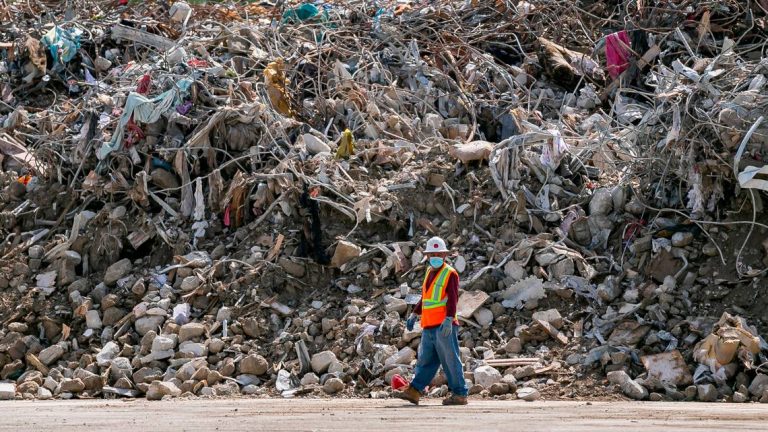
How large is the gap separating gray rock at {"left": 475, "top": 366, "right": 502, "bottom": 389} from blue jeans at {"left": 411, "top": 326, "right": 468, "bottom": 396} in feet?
2.71

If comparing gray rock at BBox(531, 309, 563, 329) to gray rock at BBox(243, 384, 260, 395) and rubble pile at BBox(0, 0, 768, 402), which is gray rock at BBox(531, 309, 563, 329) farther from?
gray rock at BBox(243, 384, 260, 395)

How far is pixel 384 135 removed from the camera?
12828mm

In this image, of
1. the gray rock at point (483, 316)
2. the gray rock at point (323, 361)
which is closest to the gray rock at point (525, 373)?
the gray rock at point (483, 316)

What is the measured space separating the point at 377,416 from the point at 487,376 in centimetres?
180

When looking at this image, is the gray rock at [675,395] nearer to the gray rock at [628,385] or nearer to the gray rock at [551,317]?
the gray rock at [628,385]

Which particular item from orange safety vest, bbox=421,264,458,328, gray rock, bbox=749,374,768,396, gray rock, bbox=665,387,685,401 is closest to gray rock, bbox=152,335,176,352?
orange safety vest, bbox=421,264,458,328

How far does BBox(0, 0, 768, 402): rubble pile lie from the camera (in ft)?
33.4

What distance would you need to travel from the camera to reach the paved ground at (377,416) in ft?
24.3

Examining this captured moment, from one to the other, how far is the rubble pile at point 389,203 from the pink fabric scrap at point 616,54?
0.9 inches

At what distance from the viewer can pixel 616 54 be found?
13.5 metres

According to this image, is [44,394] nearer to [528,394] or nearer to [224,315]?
[224,315]

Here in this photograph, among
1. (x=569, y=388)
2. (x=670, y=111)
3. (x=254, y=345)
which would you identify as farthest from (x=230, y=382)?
(x=670, y=111)

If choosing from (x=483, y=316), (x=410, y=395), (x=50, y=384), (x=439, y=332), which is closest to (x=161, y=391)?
(x=50, y=384)

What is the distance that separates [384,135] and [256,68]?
210cm
